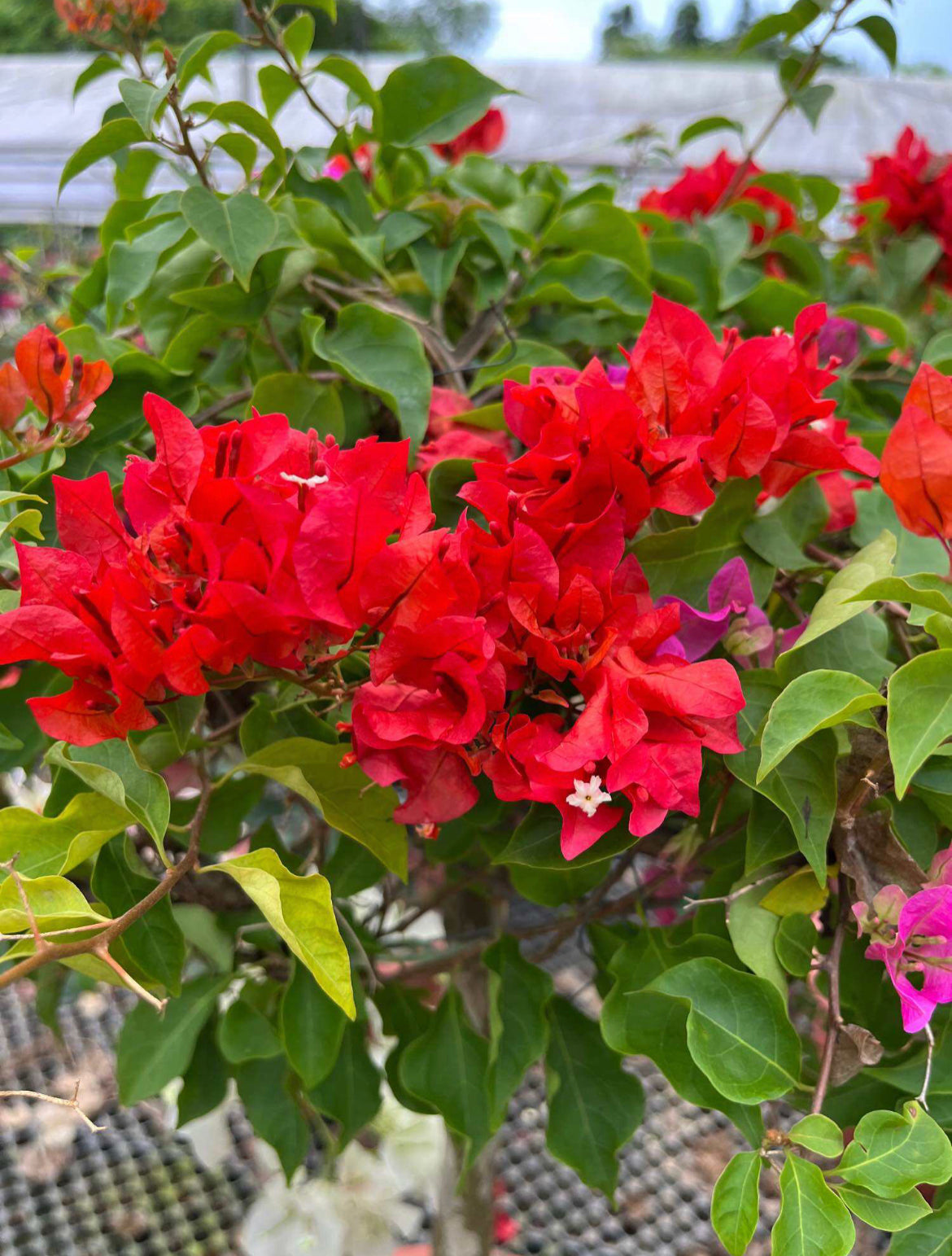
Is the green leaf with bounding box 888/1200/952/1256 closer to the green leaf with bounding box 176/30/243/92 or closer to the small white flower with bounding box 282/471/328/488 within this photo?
the small white flower with bounding box 282/471/328/488

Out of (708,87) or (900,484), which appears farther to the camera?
(708,87)

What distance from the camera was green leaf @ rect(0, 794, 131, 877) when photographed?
314 millimetres

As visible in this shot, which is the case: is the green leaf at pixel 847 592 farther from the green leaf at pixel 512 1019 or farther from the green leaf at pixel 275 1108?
the green leaf at pixel 275 1108

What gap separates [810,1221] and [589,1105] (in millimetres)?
188

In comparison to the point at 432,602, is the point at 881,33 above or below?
above

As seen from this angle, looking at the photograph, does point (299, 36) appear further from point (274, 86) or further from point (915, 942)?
point (915, 942)

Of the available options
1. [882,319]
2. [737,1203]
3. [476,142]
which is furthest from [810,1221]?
[476,142]

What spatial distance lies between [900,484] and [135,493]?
9.6 inches

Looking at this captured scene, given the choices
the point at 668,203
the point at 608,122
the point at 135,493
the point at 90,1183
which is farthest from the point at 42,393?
the point at 608,122

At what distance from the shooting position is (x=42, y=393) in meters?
0.38

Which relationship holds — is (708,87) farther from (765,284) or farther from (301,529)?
(301,529)

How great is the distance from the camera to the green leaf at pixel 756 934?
1.09 feet

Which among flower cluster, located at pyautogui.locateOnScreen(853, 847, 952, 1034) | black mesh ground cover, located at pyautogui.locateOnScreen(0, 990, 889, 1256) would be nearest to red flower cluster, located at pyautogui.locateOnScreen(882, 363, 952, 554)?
flower cluster, located at pyautogui.locateOnScreen(853, 847, 952, 1034)

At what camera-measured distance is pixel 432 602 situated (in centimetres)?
29
